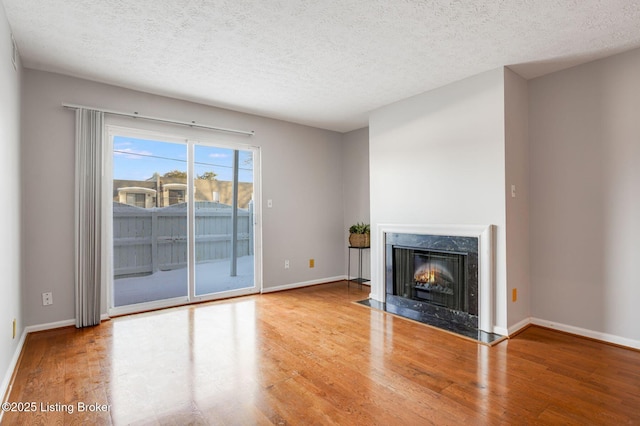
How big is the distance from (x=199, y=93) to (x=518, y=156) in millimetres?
3559

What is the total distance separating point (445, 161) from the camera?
363 cm

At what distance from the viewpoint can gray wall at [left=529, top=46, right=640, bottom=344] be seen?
2.89m

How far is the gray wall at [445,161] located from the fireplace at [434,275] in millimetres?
192

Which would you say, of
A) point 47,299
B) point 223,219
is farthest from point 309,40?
point 47,299

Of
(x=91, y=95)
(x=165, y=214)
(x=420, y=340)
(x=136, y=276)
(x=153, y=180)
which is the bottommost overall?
(x=420, y=340)

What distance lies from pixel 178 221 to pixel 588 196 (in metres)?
4.44

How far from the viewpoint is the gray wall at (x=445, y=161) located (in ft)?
10.5

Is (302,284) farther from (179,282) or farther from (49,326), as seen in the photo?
(49,326)

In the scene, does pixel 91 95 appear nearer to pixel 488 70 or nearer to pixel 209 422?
pixel 209 422

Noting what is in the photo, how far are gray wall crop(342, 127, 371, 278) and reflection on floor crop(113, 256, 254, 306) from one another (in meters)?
1.88

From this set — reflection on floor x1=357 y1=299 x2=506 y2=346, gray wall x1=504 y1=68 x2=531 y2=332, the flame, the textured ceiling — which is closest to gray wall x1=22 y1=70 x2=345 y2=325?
the textured ceiling

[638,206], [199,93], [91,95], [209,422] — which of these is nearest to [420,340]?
[209,422]

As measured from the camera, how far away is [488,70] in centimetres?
327

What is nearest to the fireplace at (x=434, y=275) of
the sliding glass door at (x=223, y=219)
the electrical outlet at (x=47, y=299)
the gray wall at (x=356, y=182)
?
the gray wall at (x=356, y=182)
